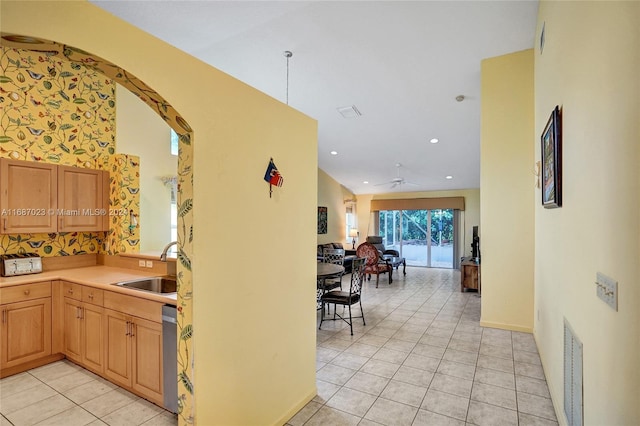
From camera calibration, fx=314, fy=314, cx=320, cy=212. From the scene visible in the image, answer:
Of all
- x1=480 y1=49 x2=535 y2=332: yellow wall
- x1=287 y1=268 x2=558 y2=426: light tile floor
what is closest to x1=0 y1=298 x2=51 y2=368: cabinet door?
x1=287 y1=268 x2=558 y2=426: light tile floor

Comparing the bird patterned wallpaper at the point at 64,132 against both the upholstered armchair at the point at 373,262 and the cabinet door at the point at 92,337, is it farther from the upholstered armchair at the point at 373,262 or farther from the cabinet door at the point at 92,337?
the upholstered armchair at the point at 373,262

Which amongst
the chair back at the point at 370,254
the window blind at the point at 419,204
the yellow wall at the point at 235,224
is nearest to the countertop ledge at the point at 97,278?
the yellow wall at the point at 235,224

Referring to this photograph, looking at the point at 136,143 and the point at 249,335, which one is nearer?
the point at 249,335

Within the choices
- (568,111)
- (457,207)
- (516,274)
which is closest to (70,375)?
(568,111)

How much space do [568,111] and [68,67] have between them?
4.94 metres

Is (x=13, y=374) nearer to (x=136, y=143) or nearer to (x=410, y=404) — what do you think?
(x=136, y=143)

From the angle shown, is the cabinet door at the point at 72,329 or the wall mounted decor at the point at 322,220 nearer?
the cabinet door at the point at 72,329

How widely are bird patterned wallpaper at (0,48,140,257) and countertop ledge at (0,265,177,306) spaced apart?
36 cm

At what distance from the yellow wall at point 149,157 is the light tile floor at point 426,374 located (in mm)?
2890

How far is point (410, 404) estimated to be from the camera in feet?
7.81

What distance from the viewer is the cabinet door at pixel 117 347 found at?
2.45 meters

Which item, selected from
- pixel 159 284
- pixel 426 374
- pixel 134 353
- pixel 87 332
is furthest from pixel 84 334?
pixel 426 374

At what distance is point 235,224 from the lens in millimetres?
1795

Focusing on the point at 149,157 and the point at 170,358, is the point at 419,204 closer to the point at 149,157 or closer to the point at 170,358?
the point at 149,157
